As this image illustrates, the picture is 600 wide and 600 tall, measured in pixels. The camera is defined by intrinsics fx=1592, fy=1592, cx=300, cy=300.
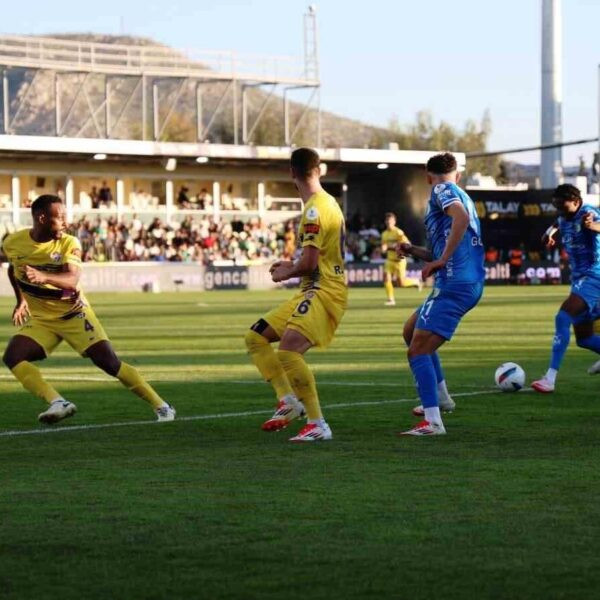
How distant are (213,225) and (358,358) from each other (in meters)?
44.9

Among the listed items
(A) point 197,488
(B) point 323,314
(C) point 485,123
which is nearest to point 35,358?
(B) point 323,314

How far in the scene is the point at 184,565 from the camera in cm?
672

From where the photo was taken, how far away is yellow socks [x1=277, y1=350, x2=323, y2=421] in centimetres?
1131

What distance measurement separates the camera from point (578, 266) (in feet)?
52.6

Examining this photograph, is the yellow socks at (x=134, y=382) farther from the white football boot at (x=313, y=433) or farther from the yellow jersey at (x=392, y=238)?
the yellow jersey at (x=392, y=238)

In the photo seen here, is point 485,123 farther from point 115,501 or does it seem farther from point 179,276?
point 115,501

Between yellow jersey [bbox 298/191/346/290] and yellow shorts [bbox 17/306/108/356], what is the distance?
7.09 feet

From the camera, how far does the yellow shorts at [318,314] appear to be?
11.4 m

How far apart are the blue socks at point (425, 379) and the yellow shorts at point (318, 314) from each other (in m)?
0.73

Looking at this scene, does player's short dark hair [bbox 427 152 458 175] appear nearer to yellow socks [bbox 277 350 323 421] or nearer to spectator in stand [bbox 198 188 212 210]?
yellow socks [bbox 277 350 323 421]

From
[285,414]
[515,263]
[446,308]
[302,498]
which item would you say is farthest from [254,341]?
[515,263]

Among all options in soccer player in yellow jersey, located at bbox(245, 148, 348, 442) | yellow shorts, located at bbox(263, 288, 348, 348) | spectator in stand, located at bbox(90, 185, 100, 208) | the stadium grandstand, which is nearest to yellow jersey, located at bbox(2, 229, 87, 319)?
soccer player in yellow jersey, located at bbox(245, 148, 348, 442)

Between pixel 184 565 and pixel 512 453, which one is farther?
pixel 512 453

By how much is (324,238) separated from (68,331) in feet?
8.54
